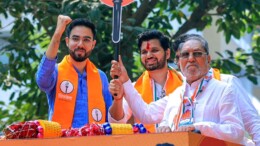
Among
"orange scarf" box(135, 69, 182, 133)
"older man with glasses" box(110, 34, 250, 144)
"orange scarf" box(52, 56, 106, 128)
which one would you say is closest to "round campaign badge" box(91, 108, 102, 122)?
"orange scarf" box(52, 56, 106, 128)

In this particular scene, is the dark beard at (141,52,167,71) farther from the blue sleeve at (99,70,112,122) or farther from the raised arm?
the raised arm

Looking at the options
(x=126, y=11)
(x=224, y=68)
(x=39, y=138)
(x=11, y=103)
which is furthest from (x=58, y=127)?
(x=11, y=103)

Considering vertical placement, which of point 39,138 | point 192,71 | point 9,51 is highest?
point 9,51

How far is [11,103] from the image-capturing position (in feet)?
36.0

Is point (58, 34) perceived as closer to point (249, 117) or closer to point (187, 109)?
point (187, 109)

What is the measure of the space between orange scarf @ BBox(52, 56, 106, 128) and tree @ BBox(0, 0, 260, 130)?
2.76 meters

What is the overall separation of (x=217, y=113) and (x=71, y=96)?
1.26m

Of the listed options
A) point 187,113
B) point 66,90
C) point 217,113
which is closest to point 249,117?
point 217,113

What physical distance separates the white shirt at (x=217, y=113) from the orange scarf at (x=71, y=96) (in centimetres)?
80

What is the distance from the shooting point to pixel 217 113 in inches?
190

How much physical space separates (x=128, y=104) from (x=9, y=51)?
501 cm

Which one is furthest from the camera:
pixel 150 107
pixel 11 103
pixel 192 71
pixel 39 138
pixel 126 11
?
pixel 11 103

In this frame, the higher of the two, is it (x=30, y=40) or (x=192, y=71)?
(x=30, y=40)

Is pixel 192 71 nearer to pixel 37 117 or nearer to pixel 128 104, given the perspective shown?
pixel 128 104
